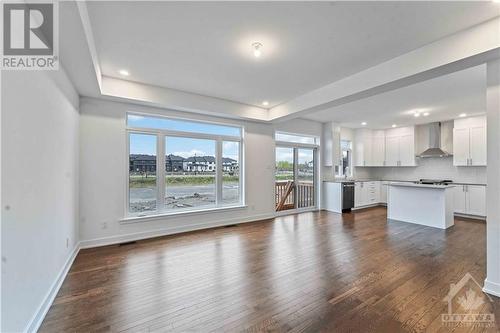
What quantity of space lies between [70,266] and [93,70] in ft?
8.55

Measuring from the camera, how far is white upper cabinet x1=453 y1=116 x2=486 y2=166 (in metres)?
5.88

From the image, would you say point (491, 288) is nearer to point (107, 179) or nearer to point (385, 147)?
point (107, 179)

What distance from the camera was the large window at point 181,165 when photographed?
4309mm

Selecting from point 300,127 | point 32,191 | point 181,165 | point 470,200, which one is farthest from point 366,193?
point 32,191

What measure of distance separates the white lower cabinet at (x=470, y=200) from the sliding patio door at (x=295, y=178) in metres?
3.88

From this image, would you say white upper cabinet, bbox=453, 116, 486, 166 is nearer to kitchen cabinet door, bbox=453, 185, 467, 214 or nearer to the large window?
kitchen cabinet door, bbox=453, 185, 467, 214

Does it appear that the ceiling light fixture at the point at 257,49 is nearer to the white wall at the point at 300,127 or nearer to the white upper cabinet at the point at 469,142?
the white wall at the point at 300,127

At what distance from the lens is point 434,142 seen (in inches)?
273

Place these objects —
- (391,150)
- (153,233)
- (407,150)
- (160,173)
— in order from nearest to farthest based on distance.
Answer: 1. (153,233)
2. (160,173)
3. (407,150)
4. (391,150)

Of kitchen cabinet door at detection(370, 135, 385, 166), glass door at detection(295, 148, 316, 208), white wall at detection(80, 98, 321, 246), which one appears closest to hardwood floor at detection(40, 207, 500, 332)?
white wall at detection(80, 98, 321, 246)

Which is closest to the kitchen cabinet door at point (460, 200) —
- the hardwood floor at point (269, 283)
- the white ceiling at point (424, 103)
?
the white ceiling at point (424, 103)

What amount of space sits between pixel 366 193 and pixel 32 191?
26.7 feet

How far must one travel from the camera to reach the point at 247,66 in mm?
3256

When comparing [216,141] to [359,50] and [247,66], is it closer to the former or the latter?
[247,66]
